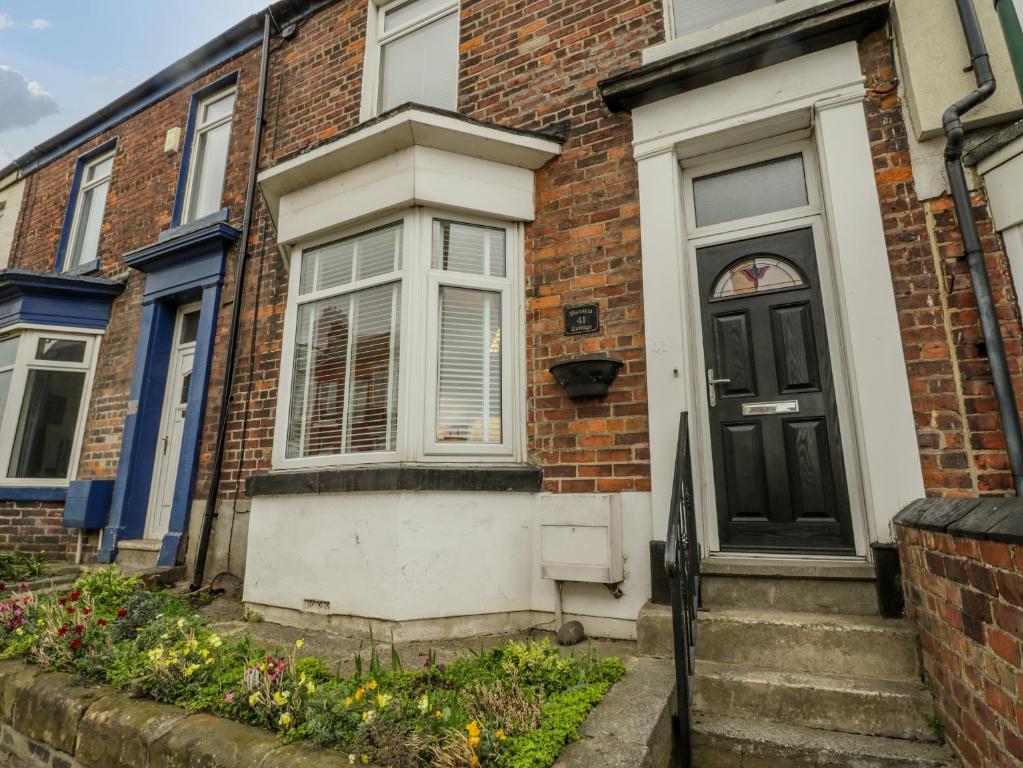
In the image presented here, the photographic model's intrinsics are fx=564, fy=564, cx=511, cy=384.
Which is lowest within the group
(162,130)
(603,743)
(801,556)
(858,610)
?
(603,743)

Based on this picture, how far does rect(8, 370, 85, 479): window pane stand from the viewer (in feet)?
21.2

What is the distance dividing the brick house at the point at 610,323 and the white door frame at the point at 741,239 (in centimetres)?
2

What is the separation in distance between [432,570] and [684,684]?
5.64 feet

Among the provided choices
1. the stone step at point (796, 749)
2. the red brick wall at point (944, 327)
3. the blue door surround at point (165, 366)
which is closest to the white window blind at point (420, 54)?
the blue door surround at point (165, 366)

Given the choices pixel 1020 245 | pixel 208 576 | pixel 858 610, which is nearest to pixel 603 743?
pixel 858 610

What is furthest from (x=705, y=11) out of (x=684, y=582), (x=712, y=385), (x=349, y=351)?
(x=684, y=582)

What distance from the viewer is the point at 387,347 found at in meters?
4.03

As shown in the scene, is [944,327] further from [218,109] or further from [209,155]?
[218,109]

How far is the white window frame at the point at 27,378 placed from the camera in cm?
639

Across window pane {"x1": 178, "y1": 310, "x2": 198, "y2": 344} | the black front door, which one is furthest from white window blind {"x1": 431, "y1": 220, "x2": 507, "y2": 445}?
window pane {"x1": 178, "y1": 310, "x2": 198, "y2": 344}

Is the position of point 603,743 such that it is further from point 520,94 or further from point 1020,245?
point 520,94

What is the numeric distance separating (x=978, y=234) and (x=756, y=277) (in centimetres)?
109

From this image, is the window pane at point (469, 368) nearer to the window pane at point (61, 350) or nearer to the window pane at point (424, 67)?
the window pane at point (424, 67)

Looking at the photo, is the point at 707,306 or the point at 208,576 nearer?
the point at 707,306
